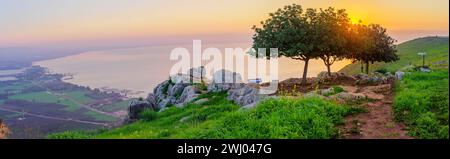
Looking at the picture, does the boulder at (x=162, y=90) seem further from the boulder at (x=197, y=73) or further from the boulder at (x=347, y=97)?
the boulder at (x=347, y=97)

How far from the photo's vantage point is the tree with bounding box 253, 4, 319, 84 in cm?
3114

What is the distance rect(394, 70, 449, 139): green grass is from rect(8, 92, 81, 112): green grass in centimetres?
10751

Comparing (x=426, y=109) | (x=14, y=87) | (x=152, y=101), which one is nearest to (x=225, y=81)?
(x=152, y=101)

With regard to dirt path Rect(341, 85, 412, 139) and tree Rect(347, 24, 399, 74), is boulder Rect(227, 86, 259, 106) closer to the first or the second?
dirt path Rect(341, 85, 412, 139)

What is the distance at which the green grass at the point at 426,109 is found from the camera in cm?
1253

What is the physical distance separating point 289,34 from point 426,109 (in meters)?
17.1

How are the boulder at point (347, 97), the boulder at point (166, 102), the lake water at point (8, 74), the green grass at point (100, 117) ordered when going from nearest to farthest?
the boulder at point (347, 97) → the boulder at point (166, 102) → the green grass at point (100, 117) → the lake water at point (8, 74)

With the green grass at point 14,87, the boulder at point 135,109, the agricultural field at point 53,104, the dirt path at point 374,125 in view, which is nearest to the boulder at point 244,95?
the boulder at point 135,109

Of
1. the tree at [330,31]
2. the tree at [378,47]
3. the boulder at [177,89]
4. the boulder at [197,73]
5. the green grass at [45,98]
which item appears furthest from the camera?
the green grass at [45,98]

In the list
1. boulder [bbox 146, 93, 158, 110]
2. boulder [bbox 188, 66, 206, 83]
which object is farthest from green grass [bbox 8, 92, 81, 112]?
boulder [bbox 188, 66, 206, 83]

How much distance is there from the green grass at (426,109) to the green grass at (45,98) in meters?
108
